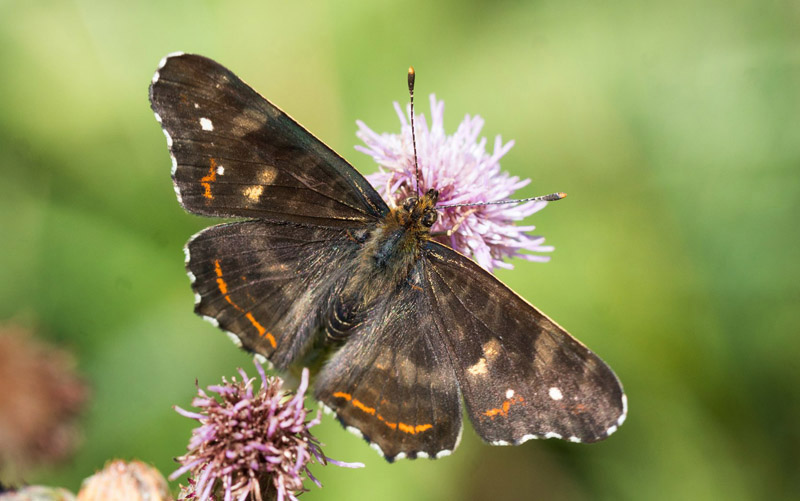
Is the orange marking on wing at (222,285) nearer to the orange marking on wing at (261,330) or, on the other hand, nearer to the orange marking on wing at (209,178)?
the orange marking on wing at (261,330)

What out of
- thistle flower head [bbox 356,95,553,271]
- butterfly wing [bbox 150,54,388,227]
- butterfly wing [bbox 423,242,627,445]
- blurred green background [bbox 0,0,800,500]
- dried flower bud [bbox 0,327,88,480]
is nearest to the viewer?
butterfly wing [bbox 423,242,627,445]

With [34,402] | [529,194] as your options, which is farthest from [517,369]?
[34,402]

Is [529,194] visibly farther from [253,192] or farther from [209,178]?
[209,178]

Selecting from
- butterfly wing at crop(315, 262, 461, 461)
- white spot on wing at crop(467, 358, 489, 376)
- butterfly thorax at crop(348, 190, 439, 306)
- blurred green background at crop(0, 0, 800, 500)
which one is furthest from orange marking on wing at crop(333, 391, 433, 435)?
blurred green background at crop(0, 0, 800, 500)

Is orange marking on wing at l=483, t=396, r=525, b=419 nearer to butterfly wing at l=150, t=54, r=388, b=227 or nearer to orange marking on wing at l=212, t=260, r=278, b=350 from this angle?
orange marking on wing at l=212, t=260, r=278, b=350

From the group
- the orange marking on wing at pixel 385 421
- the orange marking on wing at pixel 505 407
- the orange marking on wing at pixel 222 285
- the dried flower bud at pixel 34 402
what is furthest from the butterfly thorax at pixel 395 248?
the dried flower bud at pixel 34 402

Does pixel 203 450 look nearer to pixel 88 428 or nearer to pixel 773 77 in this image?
pixel 88 428

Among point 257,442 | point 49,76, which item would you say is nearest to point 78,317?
point 49,76
